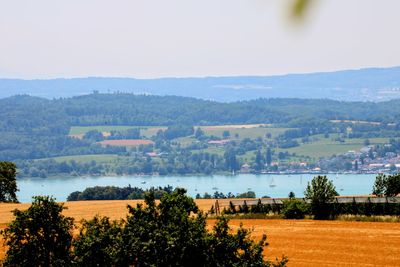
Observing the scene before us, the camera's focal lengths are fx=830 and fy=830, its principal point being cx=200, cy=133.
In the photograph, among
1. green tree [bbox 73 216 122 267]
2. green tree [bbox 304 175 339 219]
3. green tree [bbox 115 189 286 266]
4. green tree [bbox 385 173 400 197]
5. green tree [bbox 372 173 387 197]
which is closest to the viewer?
green tree [bbox 115 189 286 266]

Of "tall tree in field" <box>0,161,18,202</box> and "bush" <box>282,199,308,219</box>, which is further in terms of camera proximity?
"tall tree in field" <box>0,161,18,202</box>

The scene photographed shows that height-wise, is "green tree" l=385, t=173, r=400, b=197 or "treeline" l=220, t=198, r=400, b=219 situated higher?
"green tree" l=385, t=173, r=400, b=197

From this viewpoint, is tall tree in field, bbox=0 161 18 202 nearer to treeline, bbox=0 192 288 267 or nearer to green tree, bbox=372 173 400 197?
green tree, bbox=372 173 400 197

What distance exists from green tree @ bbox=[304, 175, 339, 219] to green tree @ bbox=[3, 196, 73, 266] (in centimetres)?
2397

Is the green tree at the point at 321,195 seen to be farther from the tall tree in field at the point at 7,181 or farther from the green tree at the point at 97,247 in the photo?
the tall tree in field at the point at 7,181

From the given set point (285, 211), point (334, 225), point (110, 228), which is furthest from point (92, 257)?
point (285, 211)

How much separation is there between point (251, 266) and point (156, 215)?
3.76 m

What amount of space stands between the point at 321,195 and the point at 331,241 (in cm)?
778

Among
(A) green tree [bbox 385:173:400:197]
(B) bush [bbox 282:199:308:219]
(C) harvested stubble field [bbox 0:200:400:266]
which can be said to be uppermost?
(A) green tree [bbox 385:173:400:197]

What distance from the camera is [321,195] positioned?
4856 cm

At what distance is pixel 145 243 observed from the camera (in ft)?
78.0

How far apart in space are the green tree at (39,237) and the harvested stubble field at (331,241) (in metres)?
11.6

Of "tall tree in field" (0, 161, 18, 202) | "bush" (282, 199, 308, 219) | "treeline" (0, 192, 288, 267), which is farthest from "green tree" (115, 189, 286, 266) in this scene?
"tall tree in field" (0, 161, 18, 202)

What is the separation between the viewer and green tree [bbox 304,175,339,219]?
4841cm
